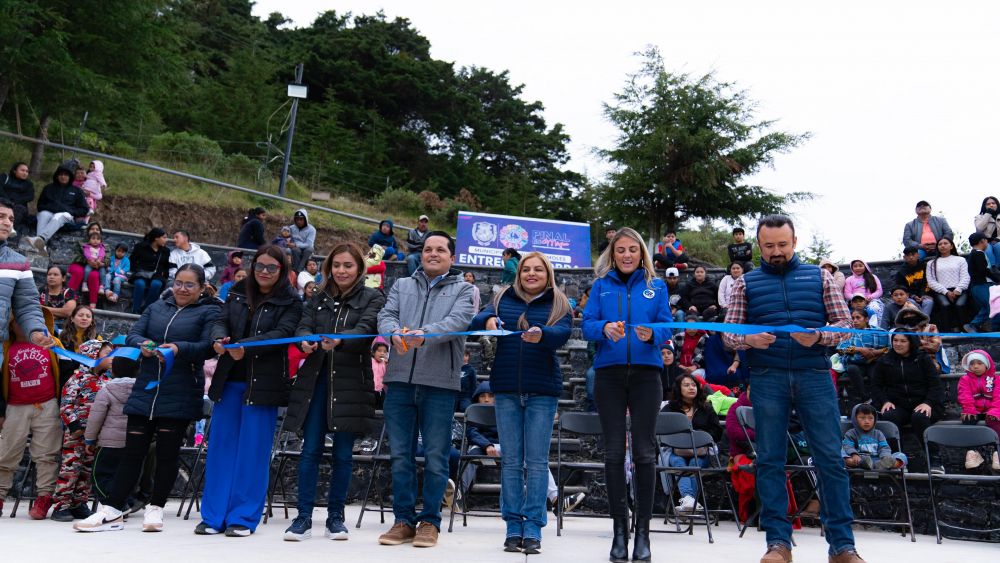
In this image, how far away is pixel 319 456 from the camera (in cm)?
525

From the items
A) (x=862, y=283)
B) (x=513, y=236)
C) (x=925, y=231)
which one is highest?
(x=513, y=236)

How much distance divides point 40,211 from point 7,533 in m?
9.37

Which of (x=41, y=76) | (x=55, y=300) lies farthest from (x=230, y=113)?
(x=55, y=300)

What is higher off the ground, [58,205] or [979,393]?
[58,205]

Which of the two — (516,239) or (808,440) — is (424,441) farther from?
(516,239)

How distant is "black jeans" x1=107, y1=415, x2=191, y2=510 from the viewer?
518cm

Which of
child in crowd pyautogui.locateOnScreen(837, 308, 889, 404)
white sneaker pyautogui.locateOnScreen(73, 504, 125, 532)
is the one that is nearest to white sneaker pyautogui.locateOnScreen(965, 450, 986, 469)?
child in crowd pyautogui.locateOnScreen(837, 308, 889, 404)

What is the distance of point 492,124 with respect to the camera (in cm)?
3731

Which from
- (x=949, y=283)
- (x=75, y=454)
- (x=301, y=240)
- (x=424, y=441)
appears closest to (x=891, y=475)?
A: (x=424, y=441)

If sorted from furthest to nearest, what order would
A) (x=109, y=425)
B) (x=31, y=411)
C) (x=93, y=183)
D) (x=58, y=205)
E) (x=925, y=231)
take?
(x=93, y=183)
(x=58, y=205)
(x=925, y=231)
(x=31, y=411)
(x=109, y=425)

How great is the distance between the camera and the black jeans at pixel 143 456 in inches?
204

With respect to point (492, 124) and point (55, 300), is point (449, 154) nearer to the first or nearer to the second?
point (492, 124)

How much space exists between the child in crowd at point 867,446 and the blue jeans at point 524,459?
3.16 meters

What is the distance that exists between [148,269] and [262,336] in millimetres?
8101
